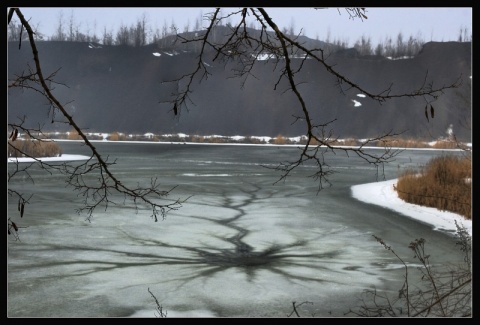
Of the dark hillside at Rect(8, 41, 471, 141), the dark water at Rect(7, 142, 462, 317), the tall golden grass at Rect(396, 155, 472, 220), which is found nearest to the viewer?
the dark water at Rect(7, 142, 462, 317)

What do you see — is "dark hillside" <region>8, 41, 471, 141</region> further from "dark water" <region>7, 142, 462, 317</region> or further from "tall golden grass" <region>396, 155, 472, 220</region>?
"dark water" <region>7, 142, 462, 317</region>

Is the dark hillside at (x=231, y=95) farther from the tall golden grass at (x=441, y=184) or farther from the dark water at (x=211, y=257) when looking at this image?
the dark water at (x=211, y=257)

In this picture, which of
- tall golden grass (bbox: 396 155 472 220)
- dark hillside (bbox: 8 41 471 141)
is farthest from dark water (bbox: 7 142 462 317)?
dark hillside (bbox: 8 41 471 141)

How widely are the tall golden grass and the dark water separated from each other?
1198 mm

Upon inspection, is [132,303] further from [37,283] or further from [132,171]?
[132,171]

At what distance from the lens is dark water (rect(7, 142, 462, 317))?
5434 mm

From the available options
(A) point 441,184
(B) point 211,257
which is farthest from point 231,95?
(B) point 211,257

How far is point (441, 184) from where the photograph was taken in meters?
13.0

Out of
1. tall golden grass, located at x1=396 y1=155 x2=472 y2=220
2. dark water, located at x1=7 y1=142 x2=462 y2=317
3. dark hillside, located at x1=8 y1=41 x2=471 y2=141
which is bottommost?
dark water, located at x1=7 y1=142 x2=462 y2=317

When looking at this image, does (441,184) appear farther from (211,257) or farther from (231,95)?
(231,95)

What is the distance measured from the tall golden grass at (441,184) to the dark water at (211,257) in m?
1.20

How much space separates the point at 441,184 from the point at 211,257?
24.7 ft

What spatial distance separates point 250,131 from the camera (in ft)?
A: 208

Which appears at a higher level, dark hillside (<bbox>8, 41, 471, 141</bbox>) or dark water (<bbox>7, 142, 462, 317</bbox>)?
dark hillside (<bbox>8, 41, 471, 141</bbox>)
